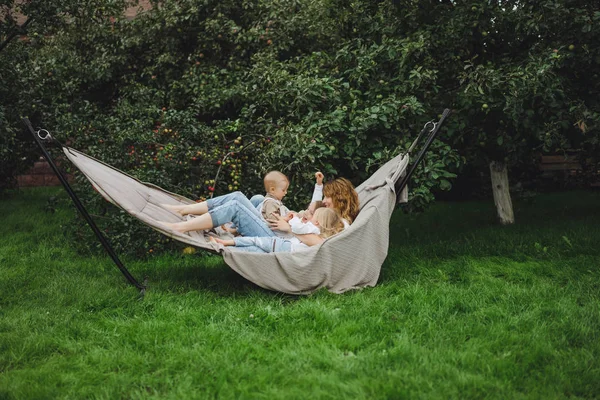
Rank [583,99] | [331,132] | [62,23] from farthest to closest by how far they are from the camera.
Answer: [62,23]
[583,99]
[331,132]

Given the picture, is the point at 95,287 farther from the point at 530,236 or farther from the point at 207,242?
the point at 530,236

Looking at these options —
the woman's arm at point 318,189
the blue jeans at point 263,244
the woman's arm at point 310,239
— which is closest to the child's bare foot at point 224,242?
the blue jeans at point 263,244

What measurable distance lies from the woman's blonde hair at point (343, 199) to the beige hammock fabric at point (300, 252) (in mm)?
105

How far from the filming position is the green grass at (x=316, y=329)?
2.60m

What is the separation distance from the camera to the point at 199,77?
623cm

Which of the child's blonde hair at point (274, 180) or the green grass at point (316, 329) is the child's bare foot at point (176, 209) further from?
the child's blonde hair at point (274, 180)

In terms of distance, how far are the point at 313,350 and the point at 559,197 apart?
19.9 ft

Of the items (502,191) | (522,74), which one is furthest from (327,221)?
(502,191)

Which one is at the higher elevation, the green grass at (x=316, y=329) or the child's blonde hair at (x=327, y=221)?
the child's blonde hair at (x=327, y=221)

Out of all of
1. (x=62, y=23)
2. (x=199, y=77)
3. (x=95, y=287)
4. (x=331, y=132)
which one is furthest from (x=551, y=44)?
(x=62, y=23)

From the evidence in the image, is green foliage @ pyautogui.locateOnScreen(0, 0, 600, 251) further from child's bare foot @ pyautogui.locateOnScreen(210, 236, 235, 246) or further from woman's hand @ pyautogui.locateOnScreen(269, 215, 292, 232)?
child's bare foot @ pyautogui.locateOnScreen(210, 236, 235, 246)

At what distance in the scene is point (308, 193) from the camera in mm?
4906

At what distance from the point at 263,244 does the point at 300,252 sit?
303 mm

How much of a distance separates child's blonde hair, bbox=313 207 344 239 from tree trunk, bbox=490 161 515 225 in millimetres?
2488
